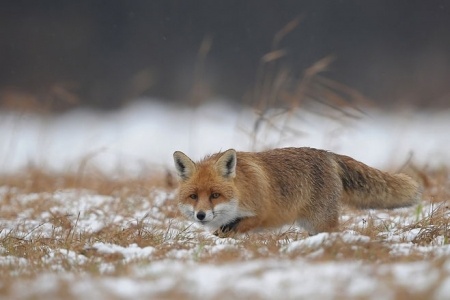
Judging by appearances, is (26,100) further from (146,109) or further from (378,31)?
(378,31)

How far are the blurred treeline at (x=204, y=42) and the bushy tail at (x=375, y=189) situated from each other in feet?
54.2

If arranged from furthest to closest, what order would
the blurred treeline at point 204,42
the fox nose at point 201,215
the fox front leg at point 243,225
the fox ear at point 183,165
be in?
the blurred treeline at point 204,42
the fox ear at point 183,165
the fox front leg at point 243,225
the fox nose at point 201,215

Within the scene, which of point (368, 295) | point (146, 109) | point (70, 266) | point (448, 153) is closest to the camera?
point (368, 295)

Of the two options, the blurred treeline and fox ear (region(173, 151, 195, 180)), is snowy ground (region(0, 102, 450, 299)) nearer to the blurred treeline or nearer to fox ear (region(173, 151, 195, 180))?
fox ear (region(173, 151, 195, 180))

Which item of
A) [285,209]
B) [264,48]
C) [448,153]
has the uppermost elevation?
[264,48]

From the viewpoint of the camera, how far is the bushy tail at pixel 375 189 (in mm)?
7430

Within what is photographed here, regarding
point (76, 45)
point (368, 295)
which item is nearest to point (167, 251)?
point (368, 295)

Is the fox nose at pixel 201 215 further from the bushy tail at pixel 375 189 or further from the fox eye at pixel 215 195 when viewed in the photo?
the bushy tail at pixel 375 189

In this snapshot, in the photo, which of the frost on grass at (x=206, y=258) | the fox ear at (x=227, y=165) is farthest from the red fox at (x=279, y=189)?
the frost on grass at (x=206, y=258)

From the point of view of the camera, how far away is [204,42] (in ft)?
80.6

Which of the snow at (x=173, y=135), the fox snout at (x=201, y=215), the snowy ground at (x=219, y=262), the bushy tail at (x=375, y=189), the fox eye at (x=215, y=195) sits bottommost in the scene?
the snowy ground at (x=219, y=262)

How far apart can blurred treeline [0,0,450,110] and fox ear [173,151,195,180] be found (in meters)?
16.6

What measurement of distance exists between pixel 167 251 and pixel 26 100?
6415 mm

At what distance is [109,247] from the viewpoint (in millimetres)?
5938
